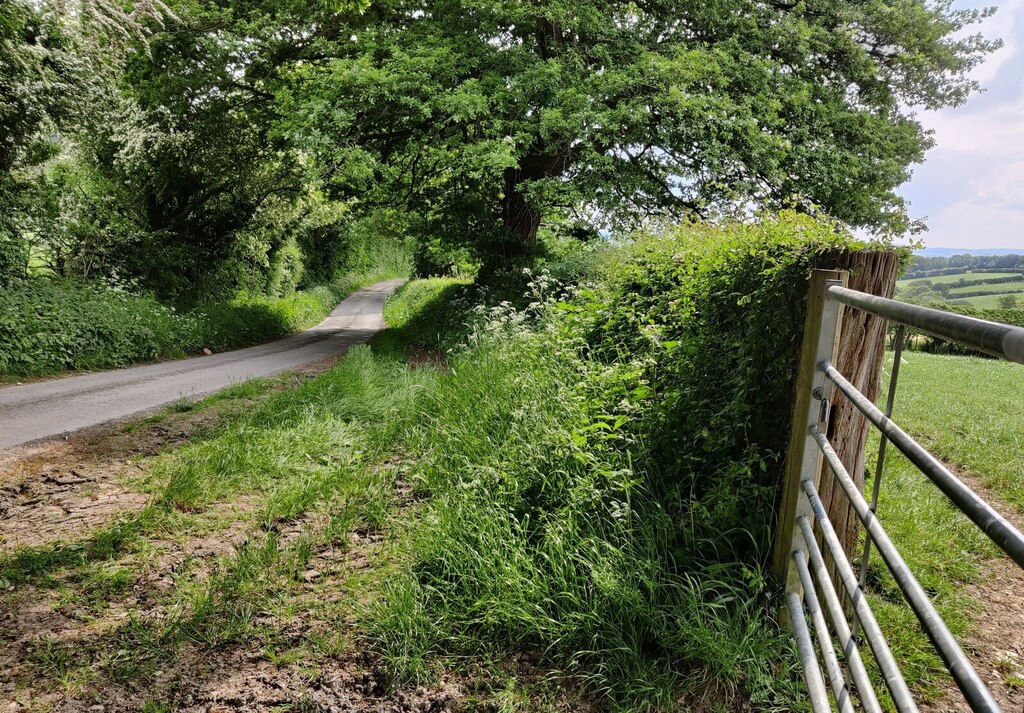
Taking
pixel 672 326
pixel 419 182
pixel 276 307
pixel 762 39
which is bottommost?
pixel 276 307

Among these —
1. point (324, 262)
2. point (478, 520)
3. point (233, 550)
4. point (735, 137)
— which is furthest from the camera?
point (324, 262)

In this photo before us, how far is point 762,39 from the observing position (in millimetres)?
11820

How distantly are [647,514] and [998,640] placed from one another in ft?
5.70

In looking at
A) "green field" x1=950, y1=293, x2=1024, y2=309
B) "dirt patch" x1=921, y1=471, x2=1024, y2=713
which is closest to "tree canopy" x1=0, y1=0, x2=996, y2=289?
"green field" x1=950, y1=293, x2=1024, y2=309

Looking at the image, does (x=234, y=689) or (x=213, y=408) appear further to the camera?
(x=213, y=408)

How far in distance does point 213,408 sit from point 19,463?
2.21 meters

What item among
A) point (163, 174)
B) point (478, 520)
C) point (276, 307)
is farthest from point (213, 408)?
point (276, 307)

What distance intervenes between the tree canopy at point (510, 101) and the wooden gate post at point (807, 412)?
288 inches

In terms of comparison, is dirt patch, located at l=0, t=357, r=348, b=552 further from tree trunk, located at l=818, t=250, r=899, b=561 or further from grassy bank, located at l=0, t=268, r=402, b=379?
grassy bank, located at l=0, t=268, r=402, b=379

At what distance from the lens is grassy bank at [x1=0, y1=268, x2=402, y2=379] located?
959cm

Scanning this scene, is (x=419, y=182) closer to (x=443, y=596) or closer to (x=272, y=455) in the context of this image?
(x=272, y=455)

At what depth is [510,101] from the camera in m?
10.9

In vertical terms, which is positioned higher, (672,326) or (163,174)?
(163,174)

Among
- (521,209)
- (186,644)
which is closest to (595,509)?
(186,644)
